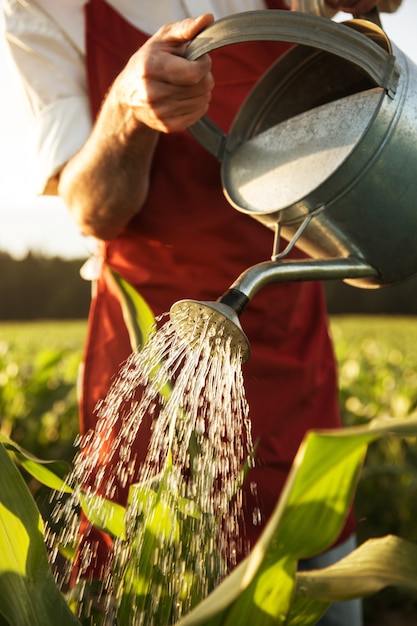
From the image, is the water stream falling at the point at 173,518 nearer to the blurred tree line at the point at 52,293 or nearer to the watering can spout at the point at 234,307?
the watering can spout at the point at 234,307

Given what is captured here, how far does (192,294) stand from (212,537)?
1.51ft

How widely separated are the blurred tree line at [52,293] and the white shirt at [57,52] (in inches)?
435

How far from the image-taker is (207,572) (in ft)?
2.17

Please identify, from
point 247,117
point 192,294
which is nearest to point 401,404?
point 192,294

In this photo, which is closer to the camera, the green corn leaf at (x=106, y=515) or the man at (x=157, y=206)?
the green corn leaf at (x=106, y=515)

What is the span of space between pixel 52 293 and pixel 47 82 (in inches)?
481

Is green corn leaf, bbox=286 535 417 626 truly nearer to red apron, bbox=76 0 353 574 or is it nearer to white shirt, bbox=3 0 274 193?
red apron, bbox=76 0 353 574

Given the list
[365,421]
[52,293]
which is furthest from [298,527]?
[52,293]

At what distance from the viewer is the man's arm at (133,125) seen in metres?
0.73

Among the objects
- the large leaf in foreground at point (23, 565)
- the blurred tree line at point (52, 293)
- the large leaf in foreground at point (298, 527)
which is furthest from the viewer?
the blurred tree line at point (52, 293)

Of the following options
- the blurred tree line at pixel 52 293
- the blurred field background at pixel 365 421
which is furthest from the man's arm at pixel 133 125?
the blurred tree line at pixel 52 293

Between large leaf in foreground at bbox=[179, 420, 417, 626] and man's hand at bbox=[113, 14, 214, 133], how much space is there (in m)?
0.40

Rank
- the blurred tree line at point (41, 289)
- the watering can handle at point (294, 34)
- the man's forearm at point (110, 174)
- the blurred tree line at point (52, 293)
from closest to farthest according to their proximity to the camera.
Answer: the watering can handle at point (294, 34)
the man's forearm at point (110, 174)
the blurred tree line at point (52, 293)
the blurred tree line at point (41, 289)

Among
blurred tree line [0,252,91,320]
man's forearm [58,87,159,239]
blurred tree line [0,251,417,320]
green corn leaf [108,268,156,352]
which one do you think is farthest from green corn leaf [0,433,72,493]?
blurred tree line [0,252,91,320]
